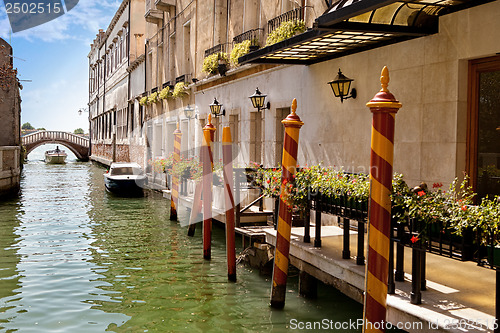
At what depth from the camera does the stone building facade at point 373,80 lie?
668 cm

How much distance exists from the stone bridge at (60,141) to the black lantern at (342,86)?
47665 millimetres

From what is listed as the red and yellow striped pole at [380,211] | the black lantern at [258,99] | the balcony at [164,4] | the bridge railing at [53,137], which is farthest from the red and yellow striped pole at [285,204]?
the bridge railing at [53,137]

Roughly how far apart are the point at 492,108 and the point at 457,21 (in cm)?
124

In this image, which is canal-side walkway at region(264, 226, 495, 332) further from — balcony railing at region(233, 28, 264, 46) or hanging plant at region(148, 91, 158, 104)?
hanging plant at region(148, 91, 158, 104)

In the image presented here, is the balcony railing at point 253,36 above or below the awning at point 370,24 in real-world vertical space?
above

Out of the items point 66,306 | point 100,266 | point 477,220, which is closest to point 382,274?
point 477,220

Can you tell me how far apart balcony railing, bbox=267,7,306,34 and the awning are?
2178 millimetres

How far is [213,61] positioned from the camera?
15758mm

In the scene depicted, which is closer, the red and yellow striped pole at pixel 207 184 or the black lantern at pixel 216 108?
the red and yellow striped pole at pixel 207 184

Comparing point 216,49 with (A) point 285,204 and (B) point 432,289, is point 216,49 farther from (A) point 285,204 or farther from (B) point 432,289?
(B) point 432,289

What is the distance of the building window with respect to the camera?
6.48 m

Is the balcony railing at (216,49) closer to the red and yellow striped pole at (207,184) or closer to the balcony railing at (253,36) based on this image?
the balcony railing at (253,36)

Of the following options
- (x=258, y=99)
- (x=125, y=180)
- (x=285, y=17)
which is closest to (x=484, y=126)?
(x=285, y=17)

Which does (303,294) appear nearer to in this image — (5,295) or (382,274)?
(382,274)
